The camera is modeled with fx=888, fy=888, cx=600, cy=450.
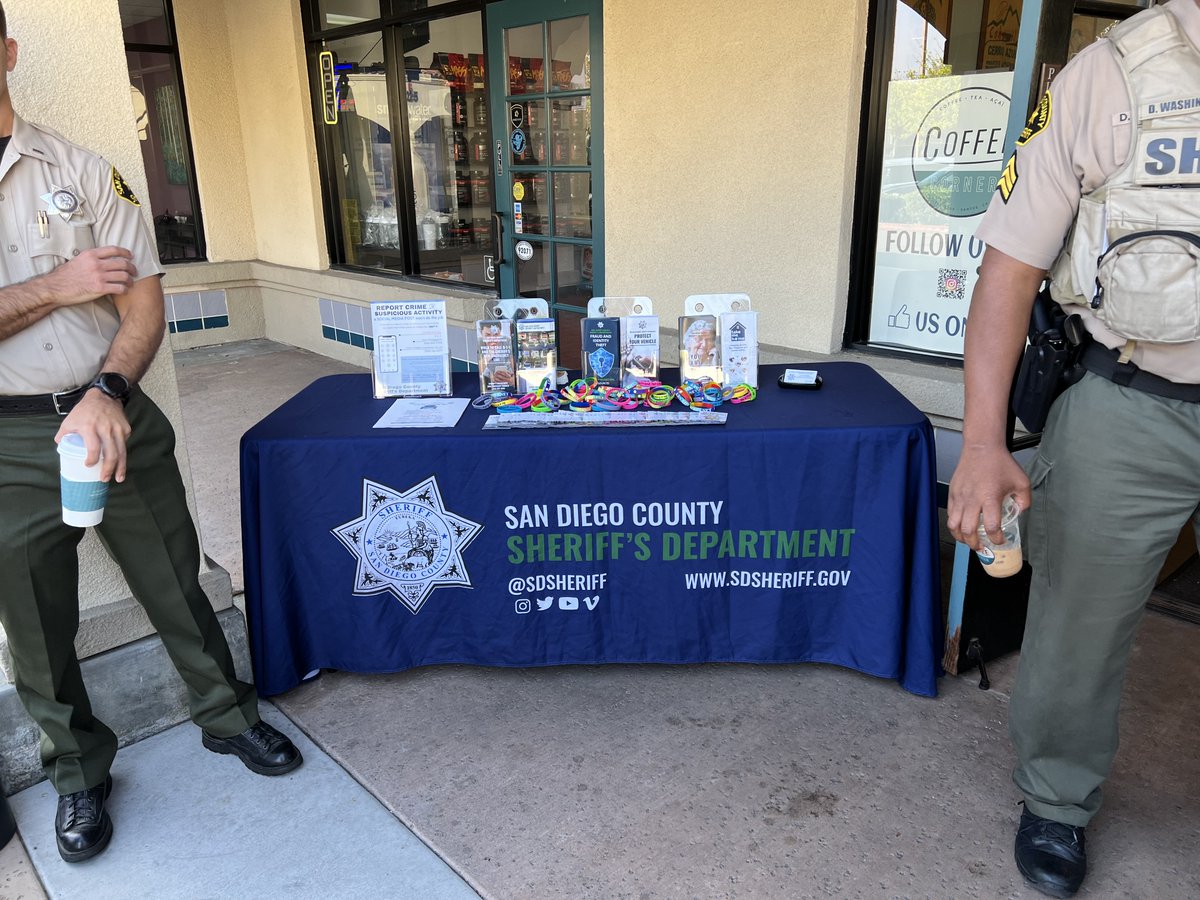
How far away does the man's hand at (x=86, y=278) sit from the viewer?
178 cm

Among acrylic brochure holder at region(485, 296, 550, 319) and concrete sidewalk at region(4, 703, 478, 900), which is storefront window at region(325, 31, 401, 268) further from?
concrete sidewalk at region(4, 703, 478, 900)

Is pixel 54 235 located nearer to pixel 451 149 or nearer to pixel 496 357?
pixel 496 357

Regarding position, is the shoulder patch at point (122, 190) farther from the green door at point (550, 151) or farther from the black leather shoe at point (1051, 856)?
the green door at point (550, 151)

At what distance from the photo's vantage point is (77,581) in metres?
2.04

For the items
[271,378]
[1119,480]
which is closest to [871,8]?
[1119,480]

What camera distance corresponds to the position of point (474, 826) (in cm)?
202

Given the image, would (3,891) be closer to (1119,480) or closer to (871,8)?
(1119,480)

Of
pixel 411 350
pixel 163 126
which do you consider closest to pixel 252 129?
pixel 163 126

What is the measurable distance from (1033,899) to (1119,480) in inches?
34.3

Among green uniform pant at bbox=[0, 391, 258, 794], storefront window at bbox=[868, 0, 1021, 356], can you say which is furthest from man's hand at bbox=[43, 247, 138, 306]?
storefront window at bbox=[868, 0, 1021, 356]

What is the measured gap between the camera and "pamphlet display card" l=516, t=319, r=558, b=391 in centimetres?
258

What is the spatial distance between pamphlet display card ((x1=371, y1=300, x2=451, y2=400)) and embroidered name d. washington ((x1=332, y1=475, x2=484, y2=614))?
0.42m

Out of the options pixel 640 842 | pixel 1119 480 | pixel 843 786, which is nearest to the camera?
pixel 1119 480

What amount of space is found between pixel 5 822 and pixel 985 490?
2.22 meters
